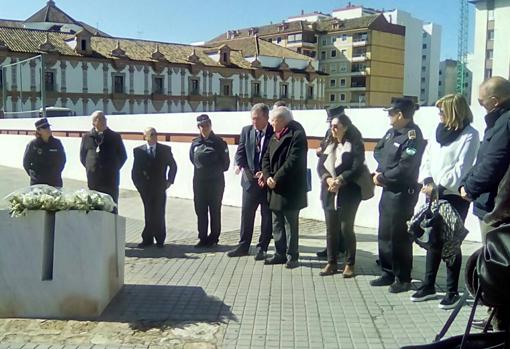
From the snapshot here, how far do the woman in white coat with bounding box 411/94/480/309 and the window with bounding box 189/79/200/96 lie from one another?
60.9 metres

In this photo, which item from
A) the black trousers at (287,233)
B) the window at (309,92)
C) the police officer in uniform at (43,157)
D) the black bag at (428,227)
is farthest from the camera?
the window at (309,92)

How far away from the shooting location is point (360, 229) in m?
9.33

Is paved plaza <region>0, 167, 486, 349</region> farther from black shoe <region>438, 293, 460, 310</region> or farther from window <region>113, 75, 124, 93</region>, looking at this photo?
window <region>113, 75, 124, 93</region>

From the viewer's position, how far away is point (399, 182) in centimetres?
549

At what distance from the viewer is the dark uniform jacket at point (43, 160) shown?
290 inches

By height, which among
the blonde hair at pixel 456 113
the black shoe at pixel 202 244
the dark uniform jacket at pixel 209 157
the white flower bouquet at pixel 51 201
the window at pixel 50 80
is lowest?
the black shoe at pixel 202 244

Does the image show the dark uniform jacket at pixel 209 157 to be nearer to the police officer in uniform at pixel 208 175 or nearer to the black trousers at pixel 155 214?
the police officer in uniform at pixel 208 175

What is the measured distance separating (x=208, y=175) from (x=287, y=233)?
5.42 ft

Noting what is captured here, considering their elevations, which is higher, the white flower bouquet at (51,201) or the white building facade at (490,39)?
the white building facade at (490,39)

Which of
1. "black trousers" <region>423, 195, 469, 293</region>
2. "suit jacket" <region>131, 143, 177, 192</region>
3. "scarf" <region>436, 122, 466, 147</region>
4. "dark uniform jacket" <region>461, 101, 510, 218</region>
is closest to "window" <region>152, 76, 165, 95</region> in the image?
"suit jacket" <region>131, 143, 177, 192</region>

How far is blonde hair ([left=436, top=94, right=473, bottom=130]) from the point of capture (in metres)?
5.13

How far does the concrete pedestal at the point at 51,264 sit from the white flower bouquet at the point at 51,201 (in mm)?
65

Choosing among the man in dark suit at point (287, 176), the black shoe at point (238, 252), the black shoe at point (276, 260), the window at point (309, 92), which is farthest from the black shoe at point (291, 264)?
the window at point (309, 92)

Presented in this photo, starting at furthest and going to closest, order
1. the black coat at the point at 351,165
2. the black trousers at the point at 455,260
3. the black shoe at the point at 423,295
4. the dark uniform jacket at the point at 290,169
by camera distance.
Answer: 1. the dark uniform jacket at the point at 290,169
2. the black coat at the point at 351,165
3. the black shoe at the point at 423,295
4. the black trousers at the point at 455,260
